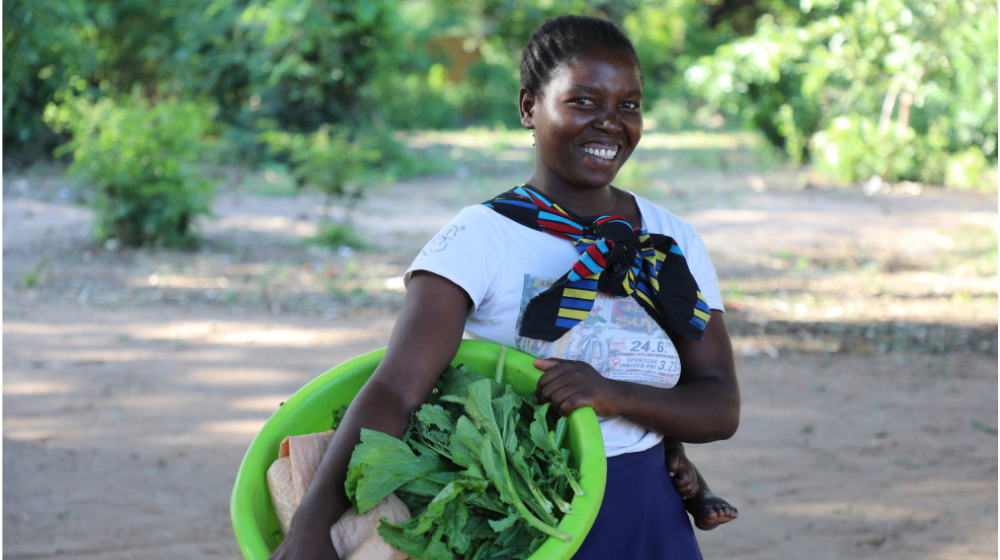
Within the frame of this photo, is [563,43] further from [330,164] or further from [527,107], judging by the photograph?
[330,164]

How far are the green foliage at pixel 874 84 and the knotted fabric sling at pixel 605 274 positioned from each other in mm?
8055

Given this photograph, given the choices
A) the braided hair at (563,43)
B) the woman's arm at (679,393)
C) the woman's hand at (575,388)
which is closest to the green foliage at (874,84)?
the braided hair at (563,43)

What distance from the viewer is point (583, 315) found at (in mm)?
1458

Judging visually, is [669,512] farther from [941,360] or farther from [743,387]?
[941,360]

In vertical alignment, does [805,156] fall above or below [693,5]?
below

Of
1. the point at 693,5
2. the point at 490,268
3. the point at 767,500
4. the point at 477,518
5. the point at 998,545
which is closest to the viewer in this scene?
the point at 477,518

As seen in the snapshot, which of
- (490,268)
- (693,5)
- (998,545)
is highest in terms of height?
(693,5)

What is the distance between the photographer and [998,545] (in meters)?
3.07

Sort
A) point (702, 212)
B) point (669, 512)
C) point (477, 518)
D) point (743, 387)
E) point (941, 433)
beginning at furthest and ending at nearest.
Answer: point (702, 212) → point (743, 387) → point (941, 433) → point (669, 512) → point (477, 518)

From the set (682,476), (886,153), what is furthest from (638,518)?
(886,153)

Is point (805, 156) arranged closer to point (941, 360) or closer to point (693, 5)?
point (941, 360)

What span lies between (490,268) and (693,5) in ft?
70.3

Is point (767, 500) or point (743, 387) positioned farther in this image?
point (743, 387)

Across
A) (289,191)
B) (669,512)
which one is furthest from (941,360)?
(289,191)
